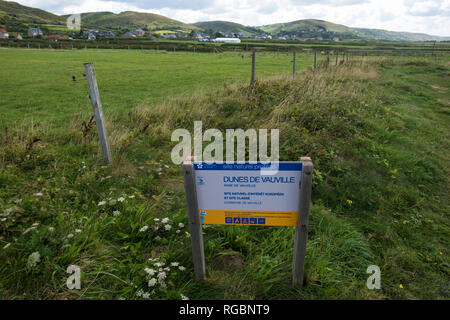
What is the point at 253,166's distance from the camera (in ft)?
7.48

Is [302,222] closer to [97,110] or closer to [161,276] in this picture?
[161,276]

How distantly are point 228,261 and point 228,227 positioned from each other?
0.52m

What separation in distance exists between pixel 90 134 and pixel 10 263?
4.14 meters

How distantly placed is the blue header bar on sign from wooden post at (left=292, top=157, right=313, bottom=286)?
79 millimetres

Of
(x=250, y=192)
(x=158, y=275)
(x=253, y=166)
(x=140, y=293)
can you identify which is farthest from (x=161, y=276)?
(x=253, y=166)

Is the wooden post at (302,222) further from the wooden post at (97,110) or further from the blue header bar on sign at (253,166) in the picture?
the wooden post at (97,110)

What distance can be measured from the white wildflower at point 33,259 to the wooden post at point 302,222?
103 inches

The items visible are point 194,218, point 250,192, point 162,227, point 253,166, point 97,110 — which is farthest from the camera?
point 97,110

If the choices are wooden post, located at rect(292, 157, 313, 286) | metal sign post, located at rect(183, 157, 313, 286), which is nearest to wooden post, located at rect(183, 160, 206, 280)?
metal sign post, located at rect(183, 157, 313, 286)

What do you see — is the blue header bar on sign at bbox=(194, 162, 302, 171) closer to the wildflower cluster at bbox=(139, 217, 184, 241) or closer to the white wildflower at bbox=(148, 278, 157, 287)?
the white wildflower at bbox=(148, 278, 157, 287)

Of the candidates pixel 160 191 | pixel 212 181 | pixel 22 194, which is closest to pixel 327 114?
pixel 160 191

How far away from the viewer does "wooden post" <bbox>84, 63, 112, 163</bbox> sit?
502 centimetres

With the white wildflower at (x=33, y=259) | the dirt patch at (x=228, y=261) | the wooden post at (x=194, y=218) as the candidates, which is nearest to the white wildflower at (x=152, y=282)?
the wooden post at (x=194, y=218)
